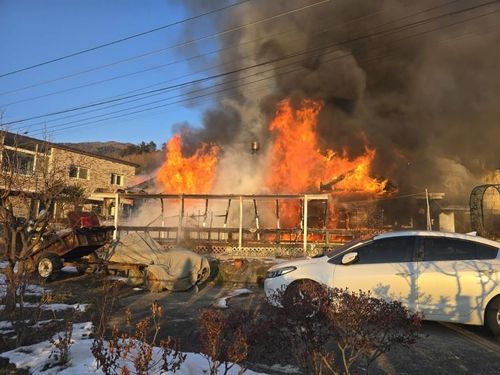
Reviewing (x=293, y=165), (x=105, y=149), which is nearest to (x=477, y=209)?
(x=293, y=165)

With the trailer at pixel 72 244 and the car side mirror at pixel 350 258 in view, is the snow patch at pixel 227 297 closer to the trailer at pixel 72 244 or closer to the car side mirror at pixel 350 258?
the car side mirror at pixel 350 258

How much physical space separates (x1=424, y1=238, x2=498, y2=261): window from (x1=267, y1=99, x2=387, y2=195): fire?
1605 cm

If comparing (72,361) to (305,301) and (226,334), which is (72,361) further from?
(305,301)

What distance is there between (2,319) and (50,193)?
82.2 inches

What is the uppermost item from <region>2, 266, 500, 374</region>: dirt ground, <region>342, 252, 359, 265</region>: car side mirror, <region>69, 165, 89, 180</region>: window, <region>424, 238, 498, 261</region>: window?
<region>69, 165, 89, 180</region>: window

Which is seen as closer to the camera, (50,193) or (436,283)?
(436,283)

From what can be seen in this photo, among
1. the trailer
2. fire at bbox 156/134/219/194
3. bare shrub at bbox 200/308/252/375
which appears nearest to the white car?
bare shrub at bbox 200/308/252/375

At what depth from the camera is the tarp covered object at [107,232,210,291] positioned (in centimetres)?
1109

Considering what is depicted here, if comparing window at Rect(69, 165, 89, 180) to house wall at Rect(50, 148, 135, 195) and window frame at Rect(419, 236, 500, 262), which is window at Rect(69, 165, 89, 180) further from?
window frame at Rect(419, 236, 500, 262)

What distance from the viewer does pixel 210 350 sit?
3297mm

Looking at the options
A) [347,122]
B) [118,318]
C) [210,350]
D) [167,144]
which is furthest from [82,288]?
[347,122]

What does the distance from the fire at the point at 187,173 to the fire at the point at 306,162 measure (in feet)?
11.3

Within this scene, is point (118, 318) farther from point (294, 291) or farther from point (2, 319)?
point (294, 291)

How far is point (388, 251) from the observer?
7453 millimetres
